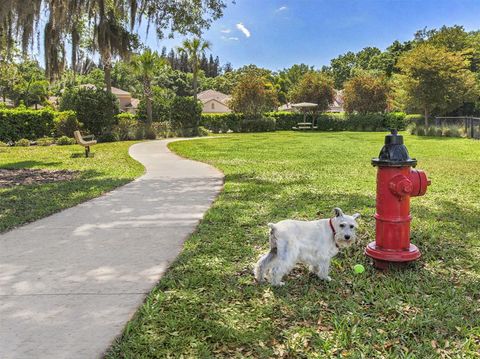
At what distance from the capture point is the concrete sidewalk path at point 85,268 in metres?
2.70

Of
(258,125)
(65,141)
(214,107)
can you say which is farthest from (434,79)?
(214,107)

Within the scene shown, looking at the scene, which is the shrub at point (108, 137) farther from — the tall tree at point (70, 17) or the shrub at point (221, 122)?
the shrub at point (221, 122)

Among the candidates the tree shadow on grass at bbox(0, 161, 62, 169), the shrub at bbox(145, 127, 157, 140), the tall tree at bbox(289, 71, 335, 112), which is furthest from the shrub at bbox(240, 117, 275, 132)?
the tree shadow on grass at bbox(0, 161, 62, 169)

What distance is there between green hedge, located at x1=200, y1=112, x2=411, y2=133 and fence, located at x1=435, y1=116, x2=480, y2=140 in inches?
248

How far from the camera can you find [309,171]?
10.5m

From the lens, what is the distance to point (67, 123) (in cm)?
2264

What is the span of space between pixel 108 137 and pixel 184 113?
7740 mm

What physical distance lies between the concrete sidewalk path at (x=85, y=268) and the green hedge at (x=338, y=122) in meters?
28.4

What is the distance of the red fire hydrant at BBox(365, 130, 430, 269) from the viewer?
11.6 ft

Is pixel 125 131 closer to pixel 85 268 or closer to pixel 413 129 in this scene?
pixel 413 129

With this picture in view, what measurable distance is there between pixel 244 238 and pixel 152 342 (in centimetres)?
228

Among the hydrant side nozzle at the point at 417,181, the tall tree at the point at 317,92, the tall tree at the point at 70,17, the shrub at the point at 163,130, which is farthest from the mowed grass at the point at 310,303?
the tall tree at the point at 317,92

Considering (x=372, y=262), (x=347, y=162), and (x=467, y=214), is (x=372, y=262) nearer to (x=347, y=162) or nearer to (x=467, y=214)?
(x=467, y=214)

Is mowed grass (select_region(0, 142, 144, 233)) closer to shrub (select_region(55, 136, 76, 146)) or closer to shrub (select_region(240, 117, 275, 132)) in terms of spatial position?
shrub (select_region(55, 136, 76, 146))
